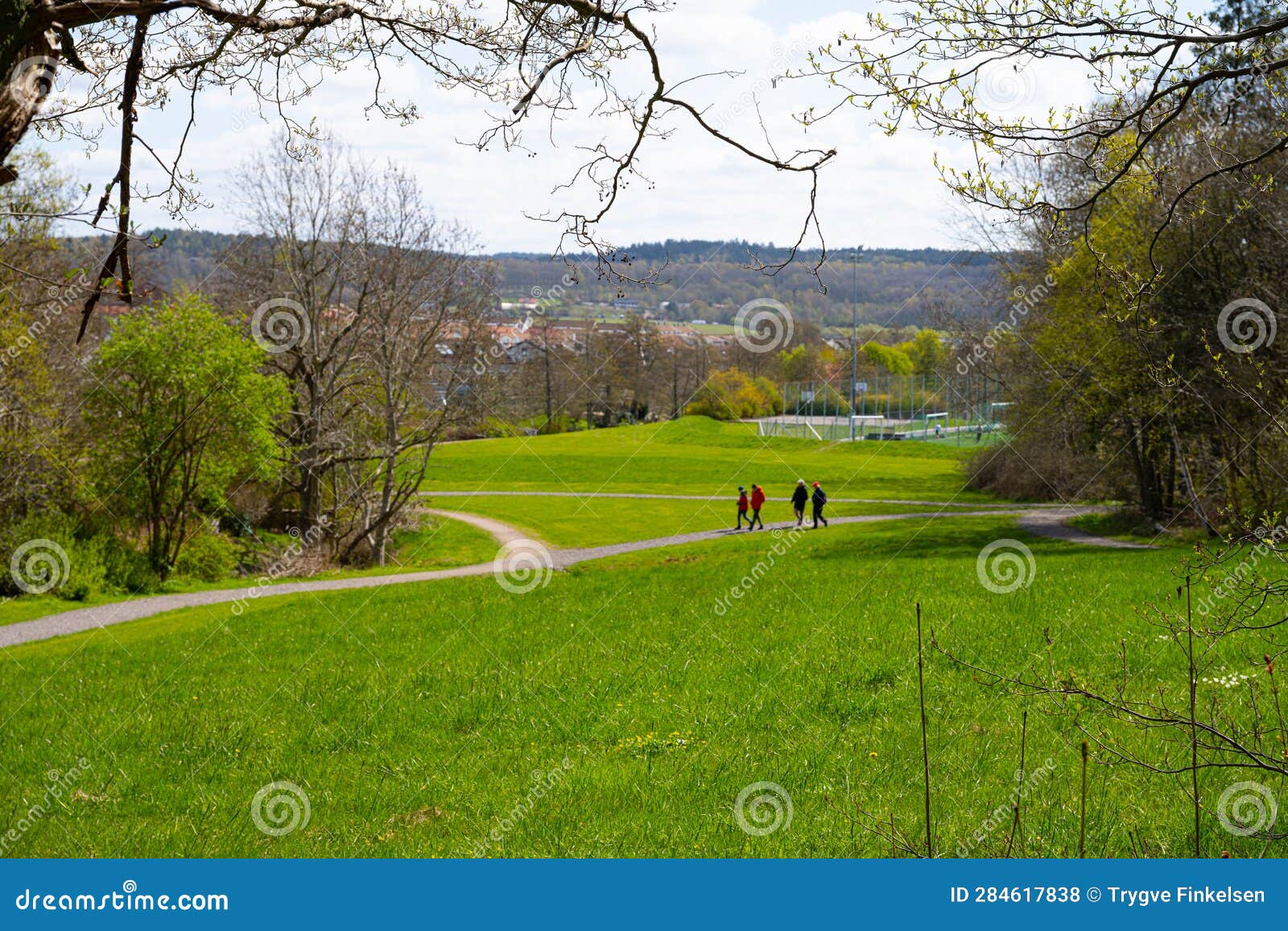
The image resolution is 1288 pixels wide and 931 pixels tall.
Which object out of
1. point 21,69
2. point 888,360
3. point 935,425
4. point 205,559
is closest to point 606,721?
point 21,69

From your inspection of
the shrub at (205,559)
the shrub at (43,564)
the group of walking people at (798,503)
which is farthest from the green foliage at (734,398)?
the shrub at (43,564)

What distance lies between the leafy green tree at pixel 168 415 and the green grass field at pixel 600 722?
8.28 m

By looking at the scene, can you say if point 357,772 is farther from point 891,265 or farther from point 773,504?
point 891,265

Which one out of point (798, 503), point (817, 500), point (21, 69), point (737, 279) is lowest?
point (798, 503)

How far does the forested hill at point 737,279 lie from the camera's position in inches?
398

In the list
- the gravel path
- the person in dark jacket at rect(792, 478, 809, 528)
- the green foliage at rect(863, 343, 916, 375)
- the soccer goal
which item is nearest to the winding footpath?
the gravel path

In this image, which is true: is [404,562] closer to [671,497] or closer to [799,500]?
[799,500]

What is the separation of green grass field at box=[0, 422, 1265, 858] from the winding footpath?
234cm

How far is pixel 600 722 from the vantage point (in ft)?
29.4

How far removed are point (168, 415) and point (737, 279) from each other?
51.6 m

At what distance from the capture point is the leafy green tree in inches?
992

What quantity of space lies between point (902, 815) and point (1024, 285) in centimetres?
2851

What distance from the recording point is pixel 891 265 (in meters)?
86.2

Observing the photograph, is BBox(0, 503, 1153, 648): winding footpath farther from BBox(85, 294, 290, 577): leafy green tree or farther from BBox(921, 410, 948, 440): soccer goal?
BBox(921, 410, 948, 440): soccer goal
